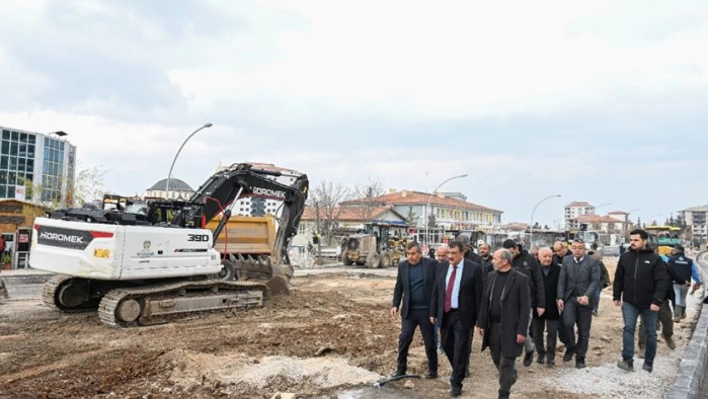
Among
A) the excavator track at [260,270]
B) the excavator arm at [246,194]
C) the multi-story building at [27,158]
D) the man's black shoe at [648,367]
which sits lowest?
the man's black shoe at [648,367]

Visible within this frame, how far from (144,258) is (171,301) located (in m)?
0.99

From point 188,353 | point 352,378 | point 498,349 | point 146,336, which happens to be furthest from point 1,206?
point 498,349

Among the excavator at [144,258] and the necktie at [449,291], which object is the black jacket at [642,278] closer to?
the necktie at [449,291]

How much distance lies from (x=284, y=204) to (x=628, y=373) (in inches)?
357

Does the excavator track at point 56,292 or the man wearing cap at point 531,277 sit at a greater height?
the man wearing cap at point 531,277

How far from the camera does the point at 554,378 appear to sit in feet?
24.0

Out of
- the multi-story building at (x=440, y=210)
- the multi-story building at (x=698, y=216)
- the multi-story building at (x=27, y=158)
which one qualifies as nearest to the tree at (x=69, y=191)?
the multi-story building at (x=27, y=158)

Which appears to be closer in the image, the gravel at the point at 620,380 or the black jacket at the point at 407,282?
the gravel at the point at 620,380

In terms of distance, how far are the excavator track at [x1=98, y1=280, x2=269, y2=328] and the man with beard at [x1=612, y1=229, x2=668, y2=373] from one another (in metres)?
7.53

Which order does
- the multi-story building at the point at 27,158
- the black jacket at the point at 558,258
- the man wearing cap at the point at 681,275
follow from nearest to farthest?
the black jacket at the point at 558,258 < the man wearing cap at the point at 681,275 < the multi-story building at the point at 27,158

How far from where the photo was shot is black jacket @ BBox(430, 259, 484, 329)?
654 centimetres

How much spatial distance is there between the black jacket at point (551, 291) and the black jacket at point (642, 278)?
88 cm

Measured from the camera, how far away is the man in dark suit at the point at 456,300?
6523 mm

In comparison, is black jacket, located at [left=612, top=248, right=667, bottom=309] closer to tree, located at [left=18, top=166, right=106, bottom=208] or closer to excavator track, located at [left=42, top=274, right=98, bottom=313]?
excavator track, located at [left=42, top=274, right=98, bottom=313]
